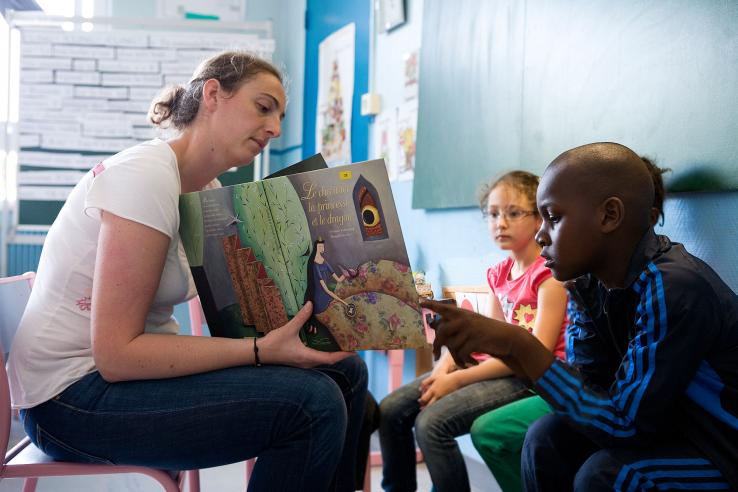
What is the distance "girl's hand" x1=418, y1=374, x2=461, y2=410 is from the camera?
1.76 meters

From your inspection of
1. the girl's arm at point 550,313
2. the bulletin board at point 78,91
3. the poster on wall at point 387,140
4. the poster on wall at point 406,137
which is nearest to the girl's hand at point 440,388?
the girl's arm at point 550,313

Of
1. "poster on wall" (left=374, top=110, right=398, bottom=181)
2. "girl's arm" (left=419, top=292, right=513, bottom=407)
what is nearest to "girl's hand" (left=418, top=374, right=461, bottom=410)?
"girl's arm" (left=419, top=292, right=513, bottom=407)

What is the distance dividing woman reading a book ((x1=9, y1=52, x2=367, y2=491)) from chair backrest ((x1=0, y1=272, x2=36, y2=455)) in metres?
0.03

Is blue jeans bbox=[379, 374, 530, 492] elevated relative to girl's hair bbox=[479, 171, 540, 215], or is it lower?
lower

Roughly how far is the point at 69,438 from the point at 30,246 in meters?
2.92

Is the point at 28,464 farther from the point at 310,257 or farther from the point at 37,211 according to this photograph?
the point at 37,211

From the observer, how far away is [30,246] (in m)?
3.75

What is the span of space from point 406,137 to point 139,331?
1799 mm

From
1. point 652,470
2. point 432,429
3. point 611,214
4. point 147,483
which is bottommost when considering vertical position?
point 147,483

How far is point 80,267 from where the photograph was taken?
119 cm

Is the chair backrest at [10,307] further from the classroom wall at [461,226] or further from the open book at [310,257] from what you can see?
the classroom wall at [461,226]

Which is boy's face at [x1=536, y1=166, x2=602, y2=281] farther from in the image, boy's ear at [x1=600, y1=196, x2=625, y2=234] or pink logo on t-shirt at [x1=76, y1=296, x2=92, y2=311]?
pink logo on t-shirt at [x1=76, y1=296, x2=92, y2=311]

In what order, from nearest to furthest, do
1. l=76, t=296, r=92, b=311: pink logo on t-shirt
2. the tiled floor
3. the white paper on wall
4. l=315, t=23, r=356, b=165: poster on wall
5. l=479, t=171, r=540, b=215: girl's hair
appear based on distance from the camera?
1. l=76, t=296, r=92, b=311: pink logo on t-shirt
2. l=479, t=171, r=540, b=215: girl's hair
3. the white paper on wall
4. the tiled floor
5. l=315, t=23, r=356, b=165: poster on wall

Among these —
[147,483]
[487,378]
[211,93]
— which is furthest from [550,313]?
[147,483]
